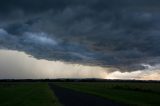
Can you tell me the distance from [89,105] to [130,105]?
536 cm

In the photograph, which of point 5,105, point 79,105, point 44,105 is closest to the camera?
point 79,105

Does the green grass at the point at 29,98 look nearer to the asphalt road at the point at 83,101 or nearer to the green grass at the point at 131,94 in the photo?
the asphalt road at the point at 83,101

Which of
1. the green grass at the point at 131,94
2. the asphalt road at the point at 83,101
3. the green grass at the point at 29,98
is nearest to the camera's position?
the asphalt road at the point at 83,101

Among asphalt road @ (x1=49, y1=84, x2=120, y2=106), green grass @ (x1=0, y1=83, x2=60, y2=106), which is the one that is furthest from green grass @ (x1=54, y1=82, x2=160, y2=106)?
green grass @ (x1=0, y1=83, x2=60, y2=106)

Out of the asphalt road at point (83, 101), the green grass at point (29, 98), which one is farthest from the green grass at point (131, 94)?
the green grass at point (29, 98)

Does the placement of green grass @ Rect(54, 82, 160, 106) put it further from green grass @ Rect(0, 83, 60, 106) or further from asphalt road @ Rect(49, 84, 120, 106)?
green grass @ Rect(0, 83, 60, 106)

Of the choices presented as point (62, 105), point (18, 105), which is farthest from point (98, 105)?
point (18, 105)

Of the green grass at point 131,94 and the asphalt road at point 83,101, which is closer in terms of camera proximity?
the asphalt road at point 83,101

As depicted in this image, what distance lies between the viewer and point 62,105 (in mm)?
33938

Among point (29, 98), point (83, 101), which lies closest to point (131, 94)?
point (29, 98)

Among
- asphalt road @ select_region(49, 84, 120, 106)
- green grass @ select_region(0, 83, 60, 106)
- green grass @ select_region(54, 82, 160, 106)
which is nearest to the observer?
asphalt road @ select_region(49, 84, 120, 106)

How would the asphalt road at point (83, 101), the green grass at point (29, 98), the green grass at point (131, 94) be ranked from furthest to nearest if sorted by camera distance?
the green grass at point (131, 94) → the green grass at point (29, 98) → the asphalt road at point (83, 101)

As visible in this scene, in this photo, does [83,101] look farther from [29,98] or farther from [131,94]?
[131,94]

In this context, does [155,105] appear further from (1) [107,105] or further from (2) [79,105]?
(2) [79,105]
